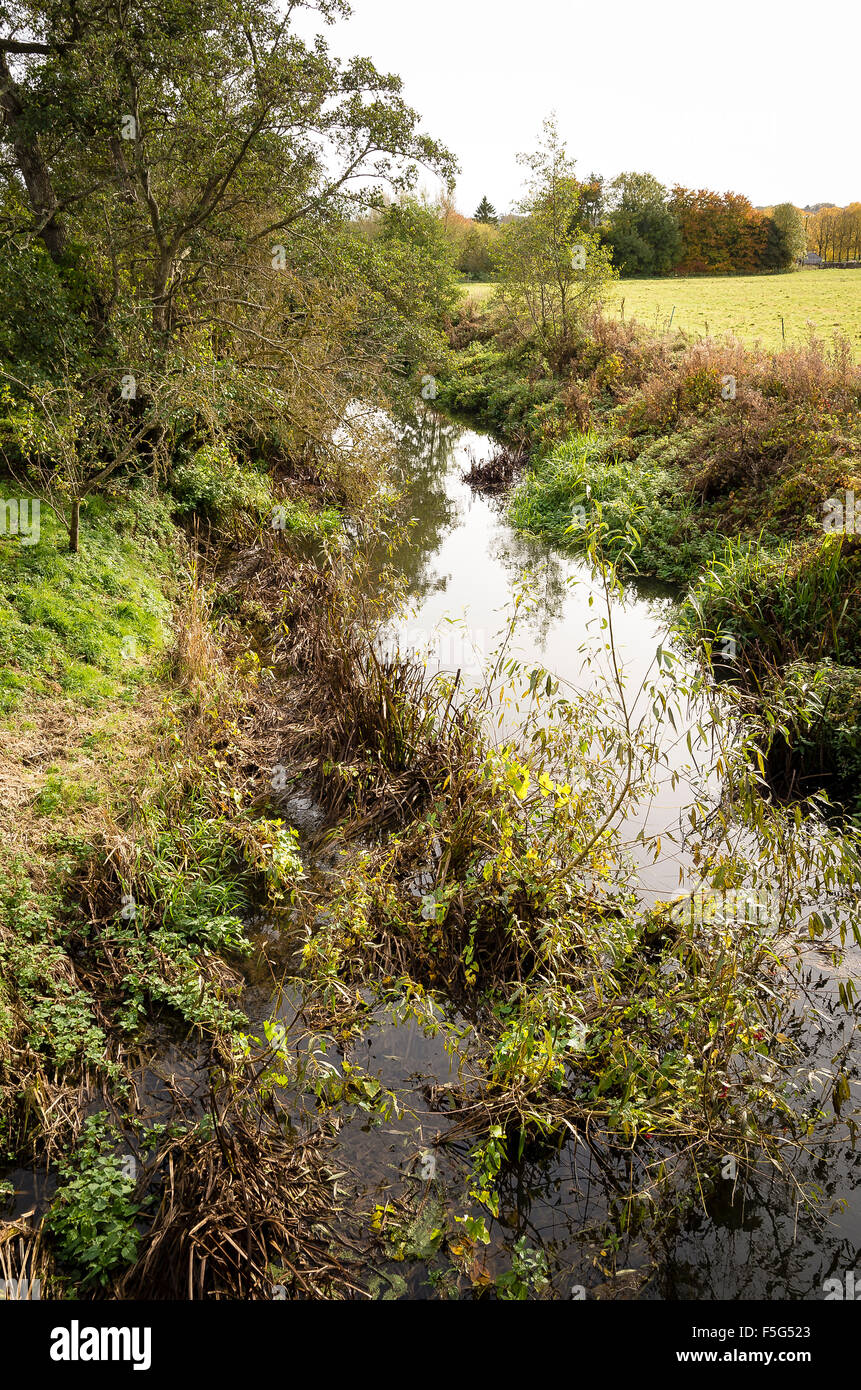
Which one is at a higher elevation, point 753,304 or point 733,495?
point 753,304

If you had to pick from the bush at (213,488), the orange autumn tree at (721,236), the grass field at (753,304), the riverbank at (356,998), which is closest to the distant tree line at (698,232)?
the orange autumn tree at (721,236)

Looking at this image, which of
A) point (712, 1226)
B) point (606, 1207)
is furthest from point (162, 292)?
point (712, 1226)

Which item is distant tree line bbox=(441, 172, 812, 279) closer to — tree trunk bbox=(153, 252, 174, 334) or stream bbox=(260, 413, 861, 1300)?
tree trunk bbox=(153, 252, 174, 334)

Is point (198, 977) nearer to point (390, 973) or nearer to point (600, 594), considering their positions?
point (390, 973)

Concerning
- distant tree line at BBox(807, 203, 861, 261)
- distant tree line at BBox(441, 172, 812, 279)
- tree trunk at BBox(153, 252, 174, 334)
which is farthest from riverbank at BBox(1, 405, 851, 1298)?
distant tree line at BBox(807, 203, 861, 261)

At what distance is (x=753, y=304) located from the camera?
87.0ft

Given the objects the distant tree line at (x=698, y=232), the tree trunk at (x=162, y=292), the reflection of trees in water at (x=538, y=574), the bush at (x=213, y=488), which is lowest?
the reflection of trees in water at (x=538, y=574)

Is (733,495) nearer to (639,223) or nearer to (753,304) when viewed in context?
(753,304)

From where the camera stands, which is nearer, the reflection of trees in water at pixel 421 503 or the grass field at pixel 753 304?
the reflection of trees in water at pixel 421 503

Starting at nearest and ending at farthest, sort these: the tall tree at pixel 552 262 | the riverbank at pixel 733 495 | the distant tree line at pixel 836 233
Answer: the riverbank at pixel 733 495, the tall tree at pixel 552 262, the distant tree line at pixel 836 233

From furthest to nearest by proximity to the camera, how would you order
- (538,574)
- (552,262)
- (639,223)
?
(639,223) < (552,262) < (538,574)

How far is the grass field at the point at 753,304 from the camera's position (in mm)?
20484

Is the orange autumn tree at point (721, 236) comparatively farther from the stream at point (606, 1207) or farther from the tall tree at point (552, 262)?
the stream at point (606, 1207)
